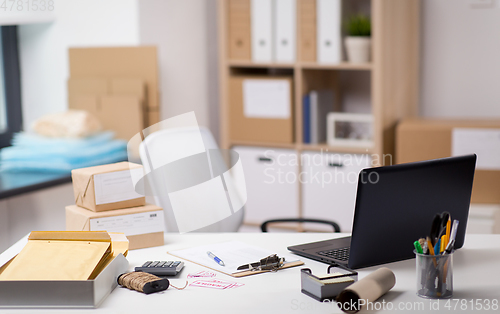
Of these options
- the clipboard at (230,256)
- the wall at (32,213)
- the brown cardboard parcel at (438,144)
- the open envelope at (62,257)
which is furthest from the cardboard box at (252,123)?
the open envelope at (62,257)

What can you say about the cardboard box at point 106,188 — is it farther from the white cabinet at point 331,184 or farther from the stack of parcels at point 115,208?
the white cabinet at point 331,184

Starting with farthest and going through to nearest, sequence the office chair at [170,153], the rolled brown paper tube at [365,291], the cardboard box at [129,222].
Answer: the office chair at [170,153], the cardboard box at [129,222], the rolled brown paper tube at [365,291]

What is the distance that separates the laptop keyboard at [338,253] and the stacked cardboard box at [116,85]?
1498 millimetres

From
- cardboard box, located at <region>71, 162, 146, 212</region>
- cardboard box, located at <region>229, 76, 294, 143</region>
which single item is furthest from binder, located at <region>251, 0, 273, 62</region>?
cardboard box, located at <region>71, 162, 146, 212</region>

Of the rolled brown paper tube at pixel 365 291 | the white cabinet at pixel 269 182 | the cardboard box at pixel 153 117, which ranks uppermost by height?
the cardboard box at pixel 153 117

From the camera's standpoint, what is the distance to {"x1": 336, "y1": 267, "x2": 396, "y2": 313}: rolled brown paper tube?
3.75 feet

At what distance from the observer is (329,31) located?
291 centimetres

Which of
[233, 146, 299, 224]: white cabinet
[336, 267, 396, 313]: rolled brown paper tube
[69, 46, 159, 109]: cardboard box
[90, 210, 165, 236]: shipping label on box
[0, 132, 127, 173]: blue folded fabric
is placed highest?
[69, 46, 159, 109]: cardboard box

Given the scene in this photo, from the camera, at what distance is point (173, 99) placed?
317 centimetres

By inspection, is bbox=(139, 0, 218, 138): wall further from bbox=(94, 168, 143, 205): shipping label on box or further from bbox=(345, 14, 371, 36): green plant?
bbox=(94, 168, 143, 205): shipping label on box

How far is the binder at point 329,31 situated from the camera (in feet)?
9.44

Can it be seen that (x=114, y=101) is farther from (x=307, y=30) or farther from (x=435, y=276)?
(x=435, y=276)

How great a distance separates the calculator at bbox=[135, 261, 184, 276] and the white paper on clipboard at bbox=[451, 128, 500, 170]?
5.74 feet

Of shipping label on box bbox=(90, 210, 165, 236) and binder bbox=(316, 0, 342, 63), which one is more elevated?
binder bbox=(316, 0, 342, 63)
